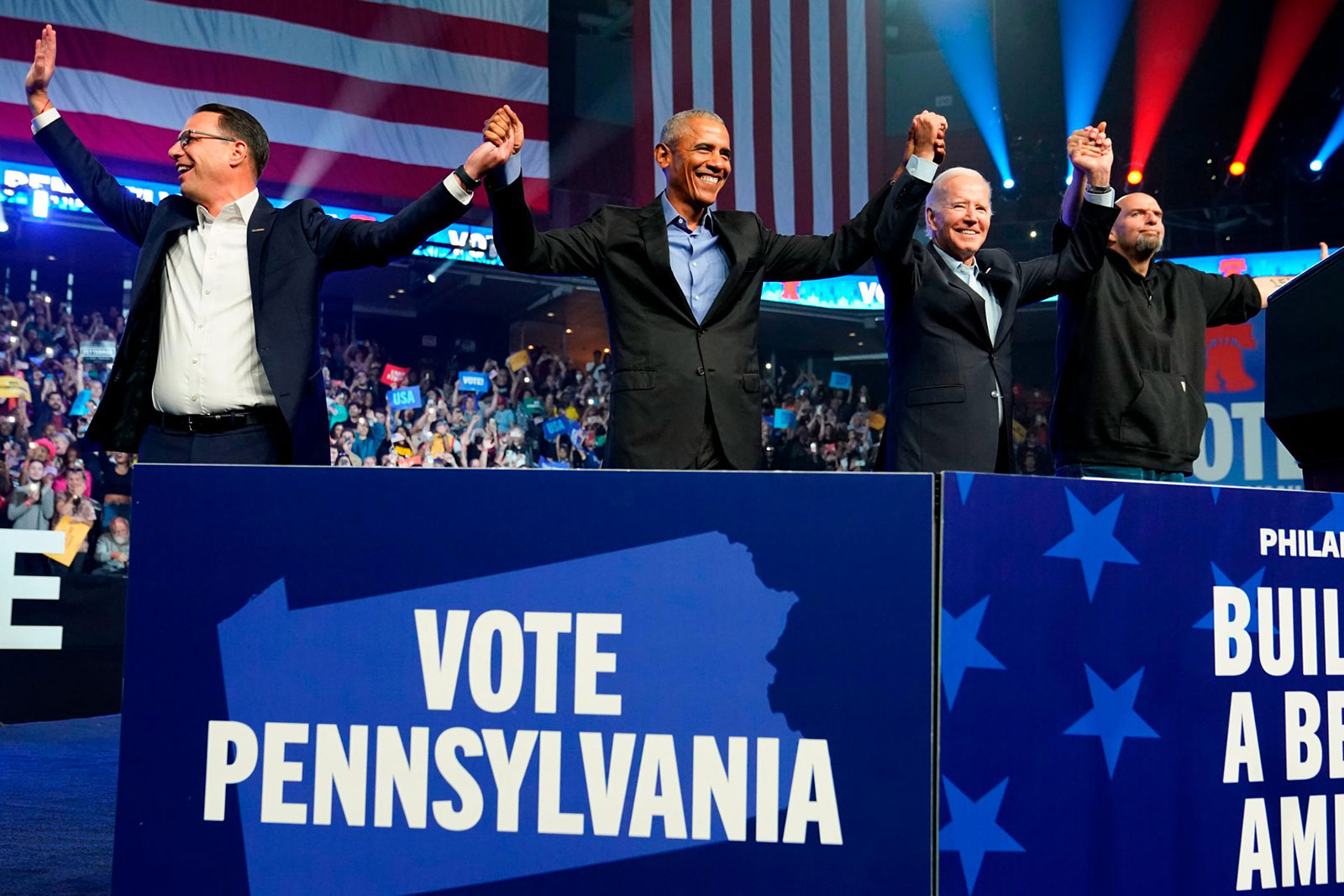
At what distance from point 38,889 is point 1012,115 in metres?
13.8

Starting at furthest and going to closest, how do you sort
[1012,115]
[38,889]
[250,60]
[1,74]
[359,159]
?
[1012,115], [359,159], [250,60], [1,74], [38,889]

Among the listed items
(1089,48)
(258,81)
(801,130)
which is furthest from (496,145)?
(1089,48)

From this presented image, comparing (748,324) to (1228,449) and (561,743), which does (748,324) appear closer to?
(561,743)

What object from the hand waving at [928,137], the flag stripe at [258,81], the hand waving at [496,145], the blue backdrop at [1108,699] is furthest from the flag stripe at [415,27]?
the blue backdrop at [1108,699]

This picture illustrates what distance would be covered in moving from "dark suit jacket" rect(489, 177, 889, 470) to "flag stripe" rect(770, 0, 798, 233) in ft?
24.5

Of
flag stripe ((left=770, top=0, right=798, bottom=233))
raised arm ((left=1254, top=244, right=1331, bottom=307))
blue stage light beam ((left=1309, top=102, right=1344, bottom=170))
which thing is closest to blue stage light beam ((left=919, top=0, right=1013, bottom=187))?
flag stripe ((left=770, top=0, right=798, bottom=233))

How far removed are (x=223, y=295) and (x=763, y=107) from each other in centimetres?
806

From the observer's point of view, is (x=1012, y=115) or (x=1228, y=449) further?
(x=1012, y=115)

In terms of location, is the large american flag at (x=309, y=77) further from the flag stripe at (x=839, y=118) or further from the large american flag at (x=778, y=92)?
the flag stripe at (x=839, y=118)

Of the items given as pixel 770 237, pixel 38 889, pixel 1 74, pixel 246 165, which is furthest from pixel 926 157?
pixel 1 74

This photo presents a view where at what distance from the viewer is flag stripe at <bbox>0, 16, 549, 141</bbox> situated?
8.05m

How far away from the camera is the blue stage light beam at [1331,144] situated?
35.1ft

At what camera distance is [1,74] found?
25.5 ft

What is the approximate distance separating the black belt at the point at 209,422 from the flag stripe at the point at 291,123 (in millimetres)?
6863
